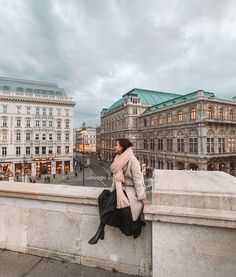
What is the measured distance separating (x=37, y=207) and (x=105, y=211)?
1.29 meters

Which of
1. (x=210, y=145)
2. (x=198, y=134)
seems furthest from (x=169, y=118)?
(x=210, y=145)

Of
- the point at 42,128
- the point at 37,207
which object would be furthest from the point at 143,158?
the point at 37,207

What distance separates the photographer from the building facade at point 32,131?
40219 millimetres

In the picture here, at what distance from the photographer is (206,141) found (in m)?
31.4

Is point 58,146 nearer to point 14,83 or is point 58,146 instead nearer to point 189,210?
point 14,83

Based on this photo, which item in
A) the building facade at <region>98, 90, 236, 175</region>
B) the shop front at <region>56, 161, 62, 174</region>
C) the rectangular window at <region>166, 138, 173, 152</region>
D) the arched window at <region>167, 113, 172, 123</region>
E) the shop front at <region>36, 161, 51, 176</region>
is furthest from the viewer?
the shop front at <region>56, 161, 62, 174</region>

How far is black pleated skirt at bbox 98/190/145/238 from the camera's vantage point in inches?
93.8

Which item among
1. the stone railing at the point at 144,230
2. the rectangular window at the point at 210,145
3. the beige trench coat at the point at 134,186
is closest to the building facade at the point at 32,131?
the rectangular window at the point at 210,145

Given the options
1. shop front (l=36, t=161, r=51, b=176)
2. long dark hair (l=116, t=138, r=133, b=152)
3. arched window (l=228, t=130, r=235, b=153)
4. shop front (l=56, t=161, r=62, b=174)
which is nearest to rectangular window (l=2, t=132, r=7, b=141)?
shop front (l=36, t=161, r=51, b=176)

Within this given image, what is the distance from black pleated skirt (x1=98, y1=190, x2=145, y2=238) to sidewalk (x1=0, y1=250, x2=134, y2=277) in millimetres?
675

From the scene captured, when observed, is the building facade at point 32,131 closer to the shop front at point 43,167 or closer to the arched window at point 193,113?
the shop front at point 43,167

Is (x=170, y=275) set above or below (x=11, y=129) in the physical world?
below

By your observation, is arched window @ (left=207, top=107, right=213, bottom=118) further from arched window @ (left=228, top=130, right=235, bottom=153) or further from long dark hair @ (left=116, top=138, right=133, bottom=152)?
long dark hair @ (left=116, top=138, right=133, bottom=152)

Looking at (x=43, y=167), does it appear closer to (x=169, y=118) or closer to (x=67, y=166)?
(x=67, y=166)
